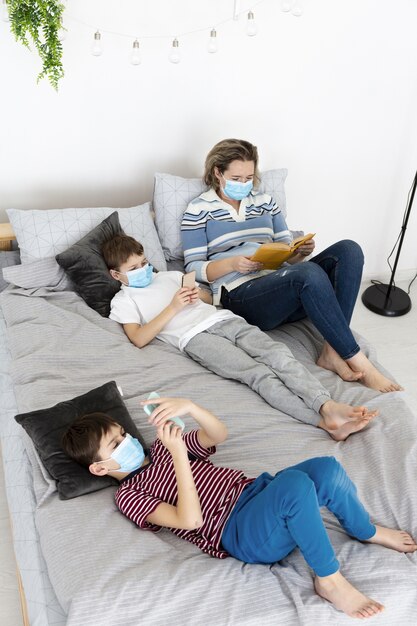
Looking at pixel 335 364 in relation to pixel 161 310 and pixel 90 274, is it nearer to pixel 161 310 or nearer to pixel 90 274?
pixel 161 310

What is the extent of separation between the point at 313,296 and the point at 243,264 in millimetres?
317

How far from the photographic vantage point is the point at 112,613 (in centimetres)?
126

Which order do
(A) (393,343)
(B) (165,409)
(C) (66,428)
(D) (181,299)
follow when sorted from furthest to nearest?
(A) (393,343) → (D) (181,299) → (C) (66,428) → (B) (165,409)

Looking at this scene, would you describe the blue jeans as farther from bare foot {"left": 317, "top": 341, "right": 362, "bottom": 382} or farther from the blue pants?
the blue pants

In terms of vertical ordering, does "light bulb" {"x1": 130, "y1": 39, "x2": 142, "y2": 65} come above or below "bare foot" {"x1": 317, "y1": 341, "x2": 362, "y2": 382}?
above

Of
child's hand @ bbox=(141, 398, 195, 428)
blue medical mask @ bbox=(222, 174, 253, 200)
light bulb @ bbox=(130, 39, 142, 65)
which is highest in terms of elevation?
light bulb @ bbox=(130, 39, 142, 65)

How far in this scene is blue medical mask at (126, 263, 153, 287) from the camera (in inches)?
86.0

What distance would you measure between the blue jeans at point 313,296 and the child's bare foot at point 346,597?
884 mm

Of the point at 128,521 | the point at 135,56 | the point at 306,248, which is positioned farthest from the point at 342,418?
the point at 135,56

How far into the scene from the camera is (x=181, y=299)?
208 cm

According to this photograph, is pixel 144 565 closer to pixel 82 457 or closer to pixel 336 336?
pixel 82 457

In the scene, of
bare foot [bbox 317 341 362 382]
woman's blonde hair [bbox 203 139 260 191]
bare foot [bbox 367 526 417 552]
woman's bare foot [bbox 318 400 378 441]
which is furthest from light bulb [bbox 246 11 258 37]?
bare foot [bbox 367 526 417 552]

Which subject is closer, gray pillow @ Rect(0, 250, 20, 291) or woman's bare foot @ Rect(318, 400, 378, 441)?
woman's bare foot @ Rect(318, 400, 378, 441)

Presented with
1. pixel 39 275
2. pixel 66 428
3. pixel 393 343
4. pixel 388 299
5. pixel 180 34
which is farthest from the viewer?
pixel 388 299
